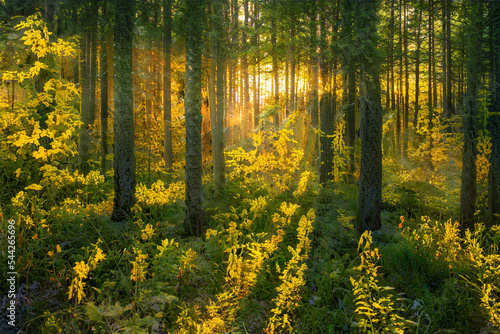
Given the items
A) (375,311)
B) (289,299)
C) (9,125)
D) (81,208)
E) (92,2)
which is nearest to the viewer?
(375,311)

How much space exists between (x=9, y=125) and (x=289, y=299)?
7694 millimetres

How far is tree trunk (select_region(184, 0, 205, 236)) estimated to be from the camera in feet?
20.4

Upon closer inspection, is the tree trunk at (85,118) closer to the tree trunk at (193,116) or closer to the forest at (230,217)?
the forest at (230,217)

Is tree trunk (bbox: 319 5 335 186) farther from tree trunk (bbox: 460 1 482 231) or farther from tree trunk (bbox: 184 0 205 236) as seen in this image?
tree trunk (bbox: 184 0 205 236)

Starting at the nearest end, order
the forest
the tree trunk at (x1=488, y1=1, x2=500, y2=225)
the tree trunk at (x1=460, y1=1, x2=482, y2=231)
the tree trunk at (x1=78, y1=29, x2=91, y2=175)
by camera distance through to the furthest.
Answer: the forest, the tree trunk at (x1=460, y1=1, x2=482, y2=231), the tree trunk at (x1=488, y1=1, x2=500, y2=225), the tree trunk at (x1=78, y1=29, x2=91, y2=175)

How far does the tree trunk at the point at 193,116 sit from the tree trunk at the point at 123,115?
1.38 metres

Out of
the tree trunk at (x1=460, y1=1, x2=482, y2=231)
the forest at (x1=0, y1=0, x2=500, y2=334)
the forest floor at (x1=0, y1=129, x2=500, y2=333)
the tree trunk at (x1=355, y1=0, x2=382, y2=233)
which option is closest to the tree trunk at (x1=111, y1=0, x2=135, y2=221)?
the forest at (x1=0, y1=0, x2=500, y2=334)

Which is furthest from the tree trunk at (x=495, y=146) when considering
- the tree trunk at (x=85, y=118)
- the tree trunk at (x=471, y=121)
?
the tree trunk at (x=85, y=118)

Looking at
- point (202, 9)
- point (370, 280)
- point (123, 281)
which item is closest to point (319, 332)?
point (370, 280)

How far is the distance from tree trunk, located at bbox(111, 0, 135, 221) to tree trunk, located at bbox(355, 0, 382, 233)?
5127 millimetres

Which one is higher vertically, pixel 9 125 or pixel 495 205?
pixel 9 125

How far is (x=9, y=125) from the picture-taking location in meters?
7.32

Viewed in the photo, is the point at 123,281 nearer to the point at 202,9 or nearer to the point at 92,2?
the point at 202,9

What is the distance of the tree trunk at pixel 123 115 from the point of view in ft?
21.4
